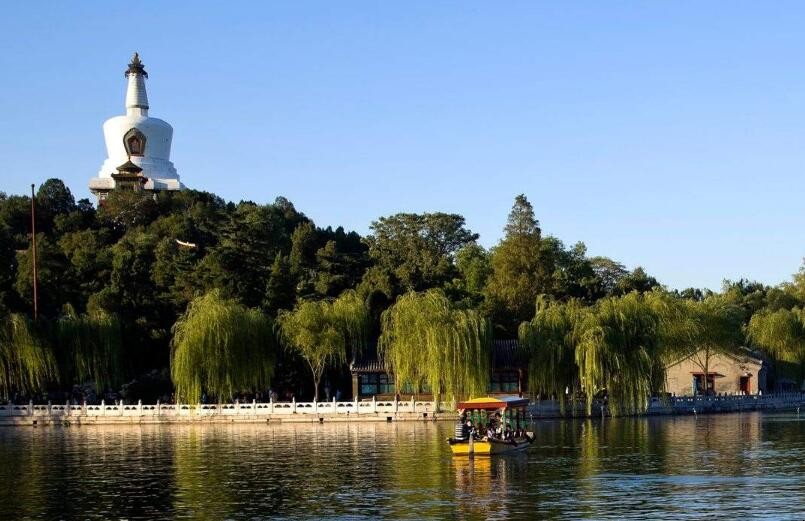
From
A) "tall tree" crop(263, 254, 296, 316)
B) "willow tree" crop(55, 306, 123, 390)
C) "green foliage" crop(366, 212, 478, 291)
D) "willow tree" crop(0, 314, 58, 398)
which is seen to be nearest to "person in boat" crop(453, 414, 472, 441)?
"willow tree" crop(55, 306, 123, 390)

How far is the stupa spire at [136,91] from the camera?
114m

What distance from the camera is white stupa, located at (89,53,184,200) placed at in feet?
357

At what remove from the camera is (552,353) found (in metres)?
55.6

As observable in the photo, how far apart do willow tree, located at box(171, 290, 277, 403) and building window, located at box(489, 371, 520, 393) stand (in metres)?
11.5

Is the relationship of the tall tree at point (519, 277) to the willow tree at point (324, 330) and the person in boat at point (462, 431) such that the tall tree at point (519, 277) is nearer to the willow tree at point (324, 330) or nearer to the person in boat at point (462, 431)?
the willow tree at point (324, 330)

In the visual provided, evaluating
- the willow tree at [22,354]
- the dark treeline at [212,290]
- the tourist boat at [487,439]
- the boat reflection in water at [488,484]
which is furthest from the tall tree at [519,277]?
the boat reflection in water at [488,484]

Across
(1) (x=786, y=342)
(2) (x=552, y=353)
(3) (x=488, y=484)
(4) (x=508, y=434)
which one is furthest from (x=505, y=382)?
(3) (x=488, y=484)

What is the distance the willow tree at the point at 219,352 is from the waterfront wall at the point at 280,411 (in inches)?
41.5

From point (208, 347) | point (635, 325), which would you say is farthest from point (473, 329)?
point (208, 347)

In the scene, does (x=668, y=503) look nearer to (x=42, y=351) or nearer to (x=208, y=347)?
(x=208, y=347)

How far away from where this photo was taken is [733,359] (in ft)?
236

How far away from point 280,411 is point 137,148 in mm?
60475

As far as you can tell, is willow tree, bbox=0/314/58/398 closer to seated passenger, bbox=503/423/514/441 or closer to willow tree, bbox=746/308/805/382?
seated passenger, bbox=503/423/514/441

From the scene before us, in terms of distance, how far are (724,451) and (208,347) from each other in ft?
90.3
